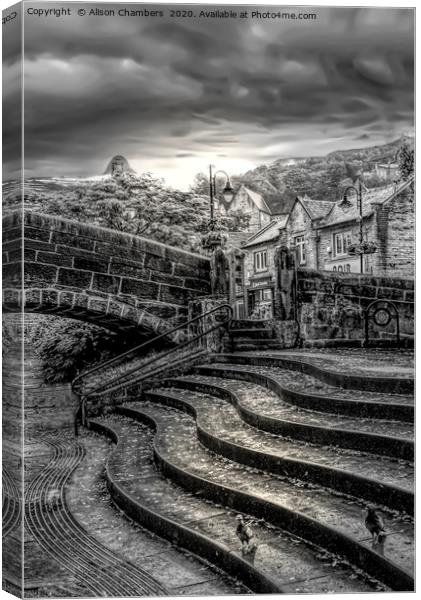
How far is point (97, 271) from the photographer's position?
217 inches

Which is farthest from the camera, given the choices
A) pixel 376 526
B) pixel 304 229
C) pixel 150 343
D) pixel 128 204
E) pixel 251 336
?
pixel 251 336

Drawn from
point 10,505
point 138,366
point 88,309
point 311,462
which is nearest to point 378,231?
point 311,462

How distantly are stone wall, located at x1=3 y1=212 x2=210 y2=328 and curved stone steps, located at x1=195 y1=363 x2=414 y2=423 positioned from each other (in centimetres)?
109

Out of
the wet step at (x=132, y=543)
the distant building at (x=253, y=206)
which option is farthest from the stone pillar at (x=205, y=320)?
the wet step at (x=132, y=543)

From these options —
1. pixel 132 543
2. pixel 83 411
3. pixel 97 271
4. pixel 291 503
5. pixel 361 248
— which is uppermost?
pixel 361 248

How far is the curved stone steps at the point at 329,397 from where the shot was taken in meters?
4.66

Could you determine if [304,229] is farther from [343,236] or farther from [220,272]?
[220,272]

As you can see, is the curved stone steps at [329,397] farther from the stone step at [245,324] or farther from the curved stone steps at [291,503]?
the curved stone steps at [291,503]

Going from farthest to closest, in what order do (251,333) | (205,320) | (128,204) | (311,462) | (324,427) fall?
(251,333) → (205,320) → (128,204) → (324,427) → (311,462)

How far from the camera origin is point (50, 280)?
4.98 m

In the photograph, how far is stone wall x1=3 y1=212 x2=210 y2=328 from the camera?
4648 millimetres

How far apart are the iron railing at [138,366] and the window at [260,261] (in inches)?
23.3

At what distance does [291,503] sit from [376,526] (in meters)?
0.72

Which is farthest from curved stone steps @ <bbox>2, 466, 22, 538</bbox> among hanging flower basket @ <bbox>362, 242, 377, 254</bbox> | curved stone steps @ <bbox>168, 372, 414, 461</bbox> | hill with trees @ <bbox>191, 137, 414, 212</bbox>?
hanging flower basket @ <bbox>362, 242, 377, 254</bbox>
